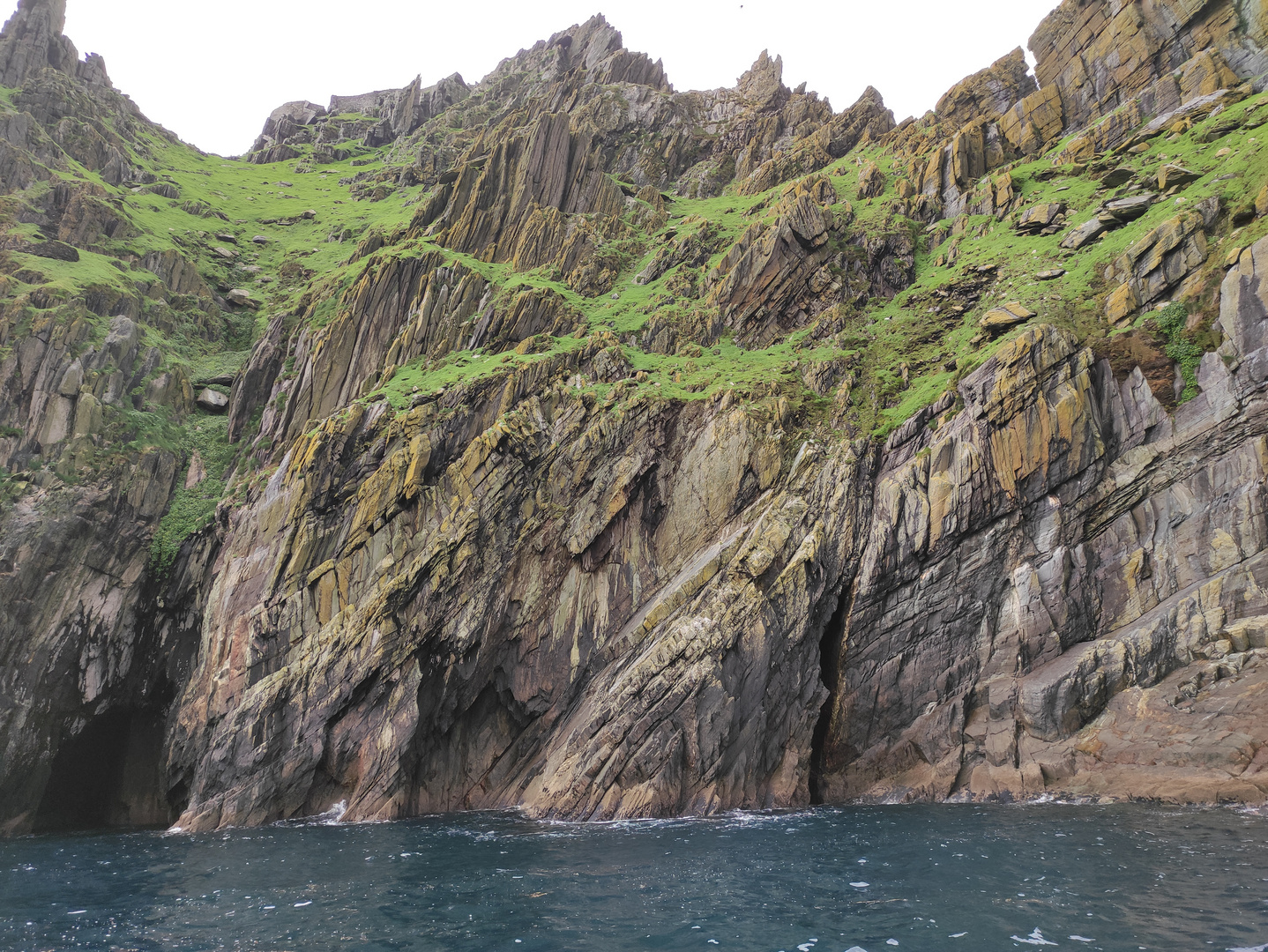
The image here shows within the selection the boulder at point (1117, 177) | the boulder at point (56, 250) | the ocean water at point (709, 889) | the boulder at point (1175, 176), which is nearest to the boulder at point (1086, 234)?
the boulder at point (1175, 176)

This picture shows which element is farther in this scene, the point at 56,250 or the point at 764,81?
the point at 764,81

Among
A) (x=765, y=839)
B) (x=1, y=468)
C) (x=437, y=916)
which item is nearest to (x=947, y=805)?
(x=765, y=839)

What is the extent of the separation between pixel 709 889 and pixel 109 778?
109 ft

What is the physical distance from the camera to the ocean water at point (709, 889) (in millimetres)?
12180

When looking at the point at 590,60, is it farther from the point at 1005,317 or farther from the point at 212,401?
the point at 1005,317

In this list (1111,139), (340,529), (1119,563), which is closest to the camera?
(1119,563)

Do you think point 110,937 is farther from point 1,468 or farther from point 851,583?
point 1,468

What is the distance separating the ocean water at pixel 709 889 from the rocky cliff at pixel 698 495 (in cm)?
547

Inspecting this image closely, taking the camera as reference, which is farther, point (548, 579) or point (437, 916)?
point (548, 579)

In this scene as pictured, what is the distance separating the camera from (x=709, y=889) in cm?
1548

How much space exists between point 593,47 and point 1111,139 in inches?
3045

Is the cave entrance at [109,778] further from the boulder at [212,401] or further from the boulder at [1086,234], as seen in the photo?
the boulder at [1086,234]

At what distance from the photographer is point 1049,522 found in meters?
28.1

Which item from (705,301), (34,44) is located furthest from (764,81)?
(34,44)
